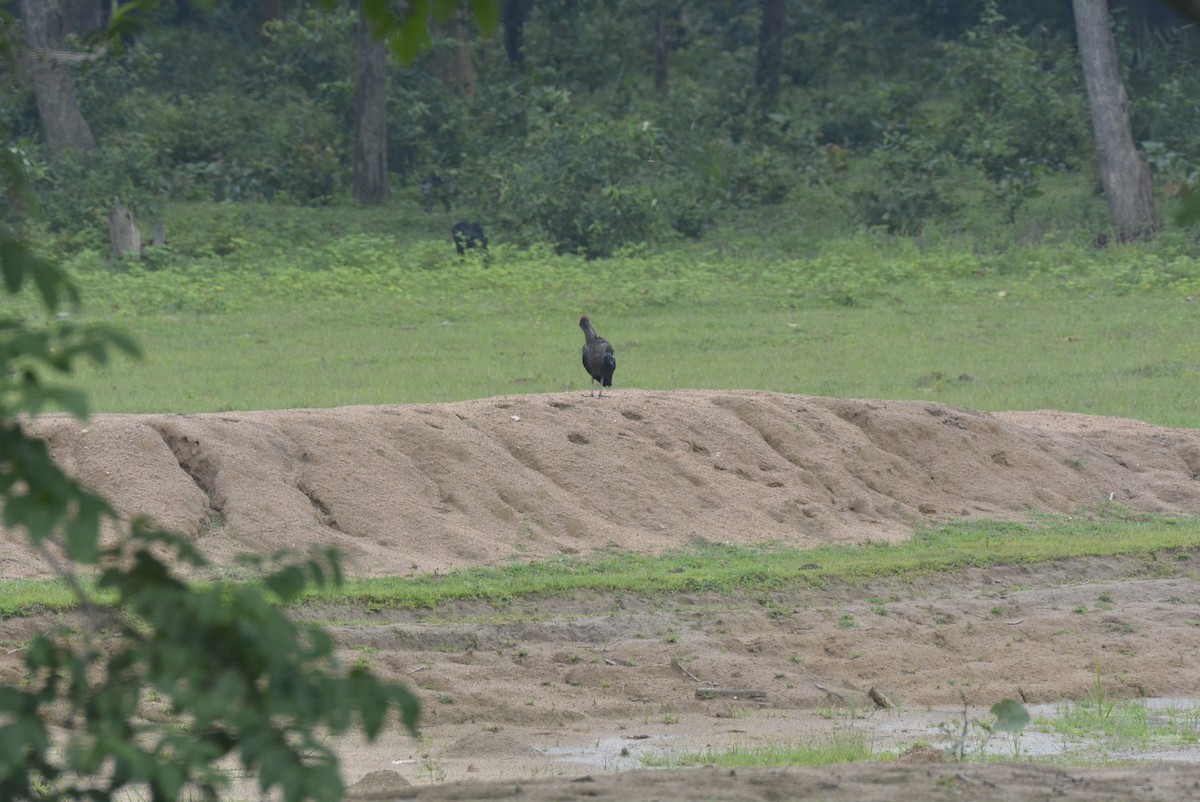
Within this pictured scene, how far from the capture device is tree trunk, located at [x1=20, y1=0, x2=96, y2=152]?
2566 cm

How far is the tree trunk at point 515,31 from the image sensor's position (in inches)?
1227

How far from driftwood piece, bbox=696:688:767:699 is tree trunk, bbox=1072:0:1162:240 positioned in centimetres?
1813

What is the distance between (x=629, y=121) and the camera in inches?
1050

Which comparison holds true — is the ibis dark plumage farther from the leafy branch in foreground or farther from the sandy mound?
the leafy branch in foreground

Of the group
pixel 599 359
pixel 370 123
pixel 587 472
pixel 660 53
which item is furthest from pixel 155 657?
pixel 660 53

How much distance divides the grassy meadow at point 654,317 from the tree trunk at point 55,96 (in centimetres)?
340

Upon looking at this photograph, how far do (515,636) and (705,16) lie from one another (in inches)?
1088

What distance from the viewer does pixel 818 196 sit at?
2730 centimetres

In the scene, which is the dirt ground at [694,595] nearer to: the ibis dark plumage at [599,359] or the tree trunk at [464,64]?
the ibis dark plumage at [599,359]

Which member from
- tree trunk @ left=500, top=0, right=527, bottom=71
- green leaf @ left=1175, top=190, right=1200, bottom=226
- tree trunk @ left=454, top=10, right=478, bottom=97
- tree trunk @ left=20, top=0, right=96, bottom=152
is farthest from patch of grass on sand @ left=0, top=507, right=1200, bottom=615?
tree trunk @ left=500, top=0, right=527, bottom=71

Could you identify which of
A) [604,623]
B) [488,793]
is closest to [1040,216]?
[604,623]

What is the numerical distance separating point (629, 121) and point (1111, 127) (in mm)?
7423

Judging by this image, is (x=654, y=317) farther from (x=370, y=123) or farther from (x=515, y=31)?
(x=515, y=31)

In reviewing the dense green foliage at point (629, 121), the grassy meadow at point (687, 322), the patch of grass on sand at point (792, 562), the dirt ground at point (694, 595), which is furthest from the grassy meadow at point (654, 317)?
the patch of grass on sand at point (792, 562)
